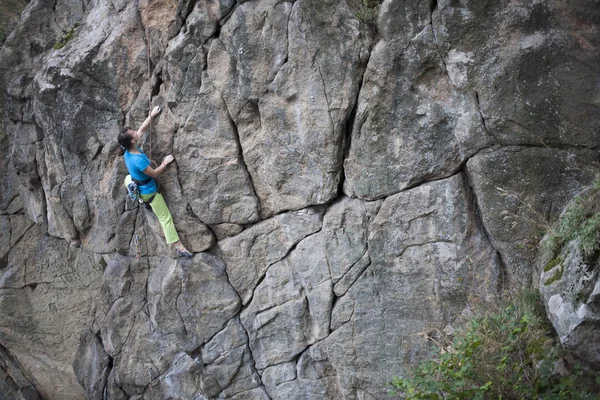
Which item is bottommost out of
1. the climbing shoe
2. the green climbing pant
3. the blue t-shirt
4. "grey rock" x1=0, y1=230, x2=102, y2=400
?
"grey rock" x1=0, y1=230, x2=102, y2=400

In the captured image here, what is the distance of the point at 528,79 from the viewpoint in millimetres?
7094

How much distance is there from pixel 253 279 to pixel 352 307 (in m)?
1.62

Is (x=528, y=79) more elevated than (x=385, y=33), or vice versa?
(x=385, y=33)

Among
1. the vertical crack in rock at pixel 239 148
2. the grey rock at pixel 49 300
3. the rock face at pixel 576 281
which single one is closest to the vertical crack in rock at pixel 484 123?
the rock face at pixel 576 281

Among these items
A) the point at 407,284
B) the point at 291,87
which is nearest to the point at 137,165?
the point at 291,87

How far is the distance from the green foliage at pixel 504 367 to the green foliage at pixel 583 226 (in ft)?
2.30

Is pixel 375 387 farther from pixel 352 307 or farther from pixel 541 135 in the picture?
pixel 541 135

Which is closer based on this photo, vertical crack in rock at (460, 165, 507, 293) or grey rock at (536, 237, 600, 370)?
grey rock at (536, 237, 600, 370)

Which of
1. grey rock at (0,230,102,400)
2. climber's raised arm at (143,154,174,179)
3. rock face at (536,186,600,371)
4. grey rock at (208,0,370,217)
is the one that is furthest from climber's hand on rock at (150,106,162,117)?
rock face at (536,186,600,371)

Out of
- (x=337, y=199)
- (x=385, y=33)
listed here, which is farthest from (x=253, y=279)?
(x=385, y=33)

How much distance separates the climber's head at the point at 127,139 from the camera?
8992mm

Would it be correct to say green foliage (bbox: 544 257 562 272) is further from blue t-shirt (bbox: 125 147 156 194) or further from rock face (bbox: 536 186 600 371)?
blue t-shirt (bbox: 125 147 156 194)

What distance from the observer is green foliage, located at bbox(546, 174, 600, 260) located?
5992mm

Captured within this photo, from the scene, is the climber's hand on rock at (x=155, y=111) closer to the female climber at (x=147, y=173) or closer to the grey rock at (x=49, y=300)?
the female climber at (x=147, y=173)
